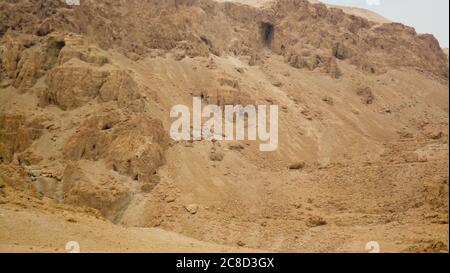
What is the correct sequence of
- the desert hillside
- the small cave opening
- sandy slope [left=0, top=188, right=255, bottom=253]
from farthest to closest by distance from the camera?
the small cave opening, the desert hillside, sandy slope [left=0, top=188, right=255, bottom=253]

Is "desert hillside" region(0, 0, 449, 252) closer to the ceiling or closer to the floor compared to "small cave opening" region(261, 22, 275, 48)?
closer to the floor

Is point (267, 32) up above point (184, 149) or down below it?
above

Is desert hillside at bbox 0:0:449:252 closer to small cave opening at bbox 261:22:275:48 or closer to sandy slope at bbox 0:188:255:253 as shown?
sandy slope at bbox 0:188:255:253

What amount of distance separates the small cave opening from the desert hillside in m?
1.59

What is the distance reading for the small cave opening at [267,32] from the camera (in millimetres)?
46812

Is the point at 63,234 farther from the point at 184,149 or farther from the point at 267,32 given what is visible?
the point at 267,32

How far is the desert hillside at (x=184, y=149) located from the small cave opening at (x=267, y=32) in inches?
62.4

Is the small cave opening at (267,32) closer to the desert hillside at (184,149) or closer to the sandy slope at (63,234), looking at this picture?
the desert hillside at (184,149)

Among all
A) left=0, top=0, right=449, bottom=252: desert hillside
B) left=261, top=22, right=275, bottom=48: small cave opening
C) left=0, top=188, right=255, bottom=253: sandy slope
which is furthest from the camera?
left=261, top=22, right=275, bottom=48: small cave opening

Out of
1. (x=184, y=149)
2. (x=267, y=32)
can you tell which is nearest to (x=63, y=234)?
(x=184, y=149)

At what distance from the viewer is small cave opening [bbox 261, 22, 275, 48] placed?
46.8 metres

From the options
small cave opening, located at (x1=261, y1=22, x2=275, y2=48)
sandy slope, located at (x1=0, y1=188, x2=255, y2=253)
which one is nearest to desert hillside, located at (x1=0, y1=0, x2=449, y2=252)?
sandy slope, located at (x1=0, y1=188, x2=255, y2=253)

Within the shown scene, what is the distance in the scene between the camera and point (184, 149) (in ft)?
A: 86.2

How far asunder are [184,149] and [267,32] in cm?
2387
